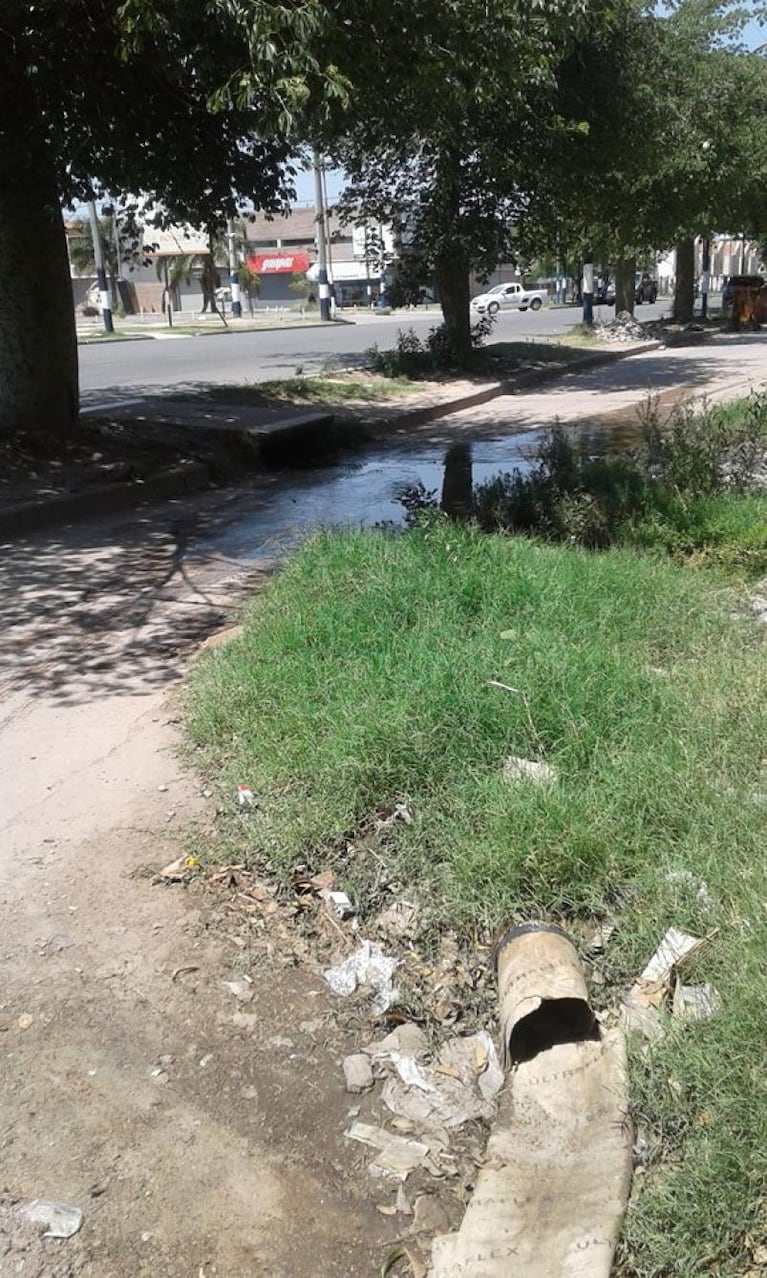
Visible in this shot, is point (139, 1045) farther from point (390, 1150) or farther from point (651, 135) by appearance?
point (651, 135)

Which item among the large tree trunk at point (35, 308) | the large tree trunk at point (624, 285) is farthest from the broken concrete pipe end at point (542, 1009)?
the large tree trunk at point (624, 285)

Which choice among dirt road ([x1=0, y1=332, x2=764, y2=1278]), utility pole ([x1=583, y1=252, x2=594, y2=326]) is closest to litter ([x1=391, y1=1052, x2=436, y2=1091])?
dirt road ([x1=0, y1=332, x2=764, y2=1278])

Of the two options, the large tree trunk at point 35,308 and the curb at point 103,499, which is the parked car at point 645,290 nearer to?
the curb at point 103,499

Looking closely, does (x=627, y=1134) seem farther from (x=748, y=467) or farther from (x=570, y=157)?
(x=570, y=157)

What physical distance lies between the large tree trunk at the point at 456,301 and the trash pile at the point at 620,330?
858cm

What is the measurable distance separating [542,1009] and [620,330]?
27.4 meters

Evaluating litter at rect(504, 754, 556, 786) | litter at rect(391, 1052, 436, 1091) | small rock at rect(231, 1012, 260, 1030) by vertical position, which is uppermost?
litter at rect(504, 754, 556, 786)

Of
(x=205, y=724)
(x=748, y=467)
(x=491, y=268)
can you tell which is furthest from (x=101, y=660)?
(x=491, y=268)

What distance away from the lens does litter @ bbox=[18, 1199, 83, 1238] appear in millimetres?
2594

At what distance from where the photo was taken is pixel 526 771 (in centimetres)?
404

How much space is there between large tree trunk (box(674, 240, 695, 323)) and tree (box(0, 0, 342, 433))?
88.0 ft

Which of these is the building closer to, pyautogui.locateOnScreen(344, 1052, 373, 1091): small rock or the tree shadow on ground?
the tree shadow on ground

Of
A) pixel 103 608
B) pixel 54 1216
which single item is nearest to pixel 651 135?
pixel 103 608

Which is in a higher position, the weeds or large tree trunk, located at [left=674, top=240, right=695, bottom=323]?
large tree trunk, located at [left=674, top=240, right=695, bottom=323]
